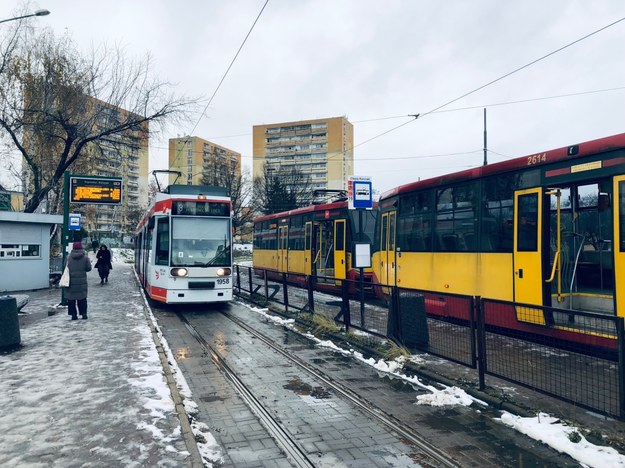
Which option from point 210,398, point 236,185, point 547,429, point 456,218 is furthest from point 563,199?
point 236,185

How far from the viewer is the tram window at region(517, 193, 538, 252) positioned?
27.8 feet

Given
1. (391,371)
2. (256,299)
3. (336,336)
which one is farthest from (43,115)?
(391,371)

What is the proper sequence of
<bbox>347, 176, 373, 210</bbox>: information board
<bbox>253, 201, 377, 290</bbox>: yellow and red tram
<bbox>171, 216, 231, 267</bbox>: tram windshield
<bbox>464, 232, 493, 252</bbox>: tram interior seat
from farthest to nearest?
<bbox>253, 201, 377, 290</bbox>: yellow and red tram < <bbox>171, 216, 231, 267</bbox>: tram windshield < <bbox>347, 176, 373, 210</bbox>: information board < <bbox>464, 232, 493, 252</bbox>: tram interior seat

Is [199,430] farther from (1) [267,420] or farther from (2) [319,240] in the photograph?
(2) [319,240]

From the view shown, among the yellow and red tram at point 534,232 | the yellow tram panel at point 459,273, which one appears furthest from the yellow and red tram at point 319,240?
the yellow and red tram at point 534,232

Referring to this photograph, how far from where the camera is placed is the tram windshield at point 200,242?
13.2m

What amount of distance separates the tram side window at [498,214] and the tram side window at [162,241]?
26.6 feet

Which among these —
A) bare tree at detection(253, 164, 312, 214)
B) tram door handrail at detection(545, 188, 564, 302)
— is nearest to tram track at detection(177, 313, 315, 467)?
tram door handrail at detection(545, 188, 564, 302)

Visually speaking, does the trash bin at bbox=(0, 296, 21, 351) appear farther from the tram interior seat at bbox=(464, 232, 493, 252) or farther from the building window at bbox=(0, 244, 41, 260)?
the building window at bbox=(0, 244, 41, 260)

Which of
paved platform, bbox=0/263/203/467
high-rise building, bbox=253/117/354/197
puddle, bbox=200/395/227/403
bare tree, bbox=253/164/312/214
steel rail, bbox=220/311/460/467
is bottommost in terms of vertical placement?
steel rail, bbox=220/311/460/467

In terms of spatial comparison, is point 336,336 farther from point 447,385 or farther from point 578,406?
point 578,406

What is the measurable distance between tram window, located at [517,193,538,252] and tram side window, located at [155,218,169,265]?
8.84 m

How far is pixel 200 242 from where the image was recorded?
44.0ft

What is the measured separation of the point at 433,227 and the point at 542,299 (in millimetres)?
3352
